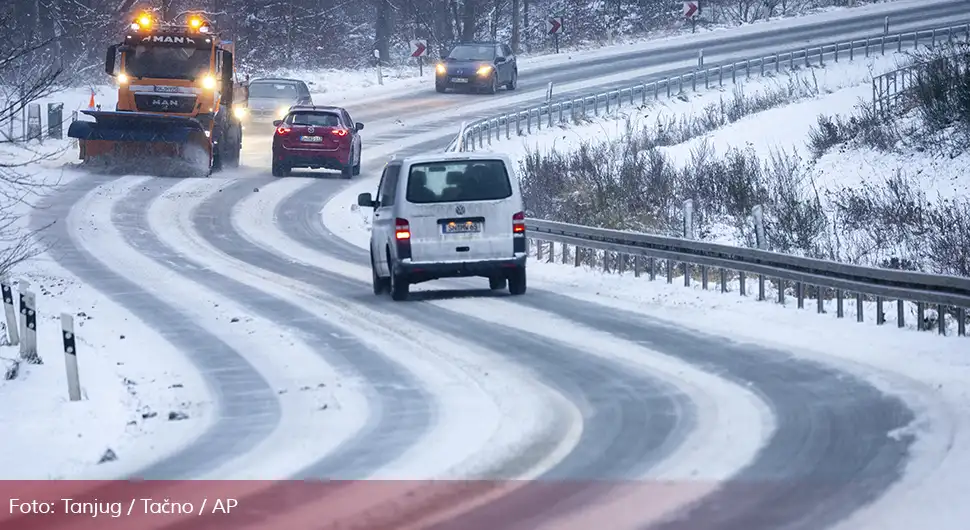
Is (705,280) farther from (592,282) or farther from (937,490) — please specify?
(937,490)

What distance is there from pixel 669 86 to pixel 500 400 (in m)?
38.3

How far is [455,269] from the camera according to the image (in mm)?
17922

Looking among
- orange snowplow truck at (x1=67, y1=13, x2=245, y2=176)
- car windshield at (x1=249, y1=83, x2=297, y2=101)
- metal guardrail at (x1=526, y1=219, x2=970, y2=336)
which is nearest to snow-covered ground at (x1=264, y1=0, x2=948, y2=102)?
car windshield at (x1=249, y1=83, x2=297, y2=101)

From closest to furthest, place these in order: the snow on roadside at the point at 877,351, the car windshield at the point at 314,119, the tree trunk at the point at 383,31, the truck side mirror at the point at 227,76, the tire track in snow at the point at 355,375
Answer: the snow on roadside at the point at 877,351 → the tire track in snow at the point at 355,375 → the truck side mirror at the point at 227,76 → the car windshield at the point at 314,119 → the tree trunk at the point at 383,31

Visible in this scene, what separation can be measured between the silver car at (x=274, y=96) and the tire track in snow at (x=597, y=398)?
2427 cm

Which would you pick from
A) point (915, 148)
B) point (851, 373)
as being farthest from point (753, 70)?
point (851, 373)

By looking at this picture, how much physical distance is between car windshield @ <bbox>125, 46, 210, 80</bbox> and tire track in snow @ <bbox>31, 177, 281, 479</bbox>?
6564 millimetres

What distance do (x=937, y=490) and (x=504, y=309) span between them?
32.1ft

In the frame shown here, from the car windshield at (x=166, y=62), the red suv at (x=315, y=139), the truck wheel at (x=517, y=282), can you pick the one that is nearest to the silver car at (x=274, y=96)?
the red suv at (x=315, y=139)

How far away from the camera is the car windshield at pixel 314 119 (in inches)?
1393

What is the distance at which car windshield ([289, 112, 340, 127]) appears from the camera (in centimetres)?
3538

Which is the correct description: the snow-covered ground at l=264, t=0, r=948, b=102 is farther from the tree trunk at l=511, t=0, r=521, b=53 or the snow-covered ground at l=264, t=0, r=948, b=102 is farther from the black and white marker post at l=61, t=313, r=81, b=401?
the black and white marker post at l=61, t=313, r=81, b=401

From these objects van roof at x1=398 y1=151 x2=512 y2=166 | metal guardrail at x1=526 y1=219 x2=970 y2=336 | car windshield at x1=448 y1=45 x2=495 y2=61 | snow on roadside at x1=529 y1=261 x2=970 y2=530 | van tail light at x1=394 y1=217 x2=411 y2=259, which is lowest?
snow on roadside at x1=529 y1=261 x2=970 y2=530

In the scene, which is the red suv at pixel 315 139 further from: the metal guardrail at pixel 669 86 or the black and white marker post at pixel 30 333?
the black and white marker post at pixel 30 333
